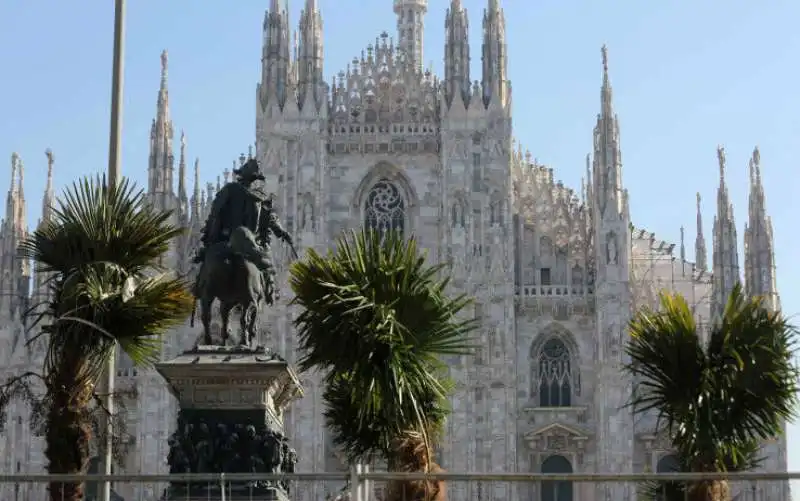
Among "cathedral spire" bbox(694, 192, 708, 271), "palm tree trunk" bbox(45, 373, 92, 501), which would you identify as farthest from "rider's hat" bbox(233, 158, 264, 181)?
"cathedral spire" bbox(694, 192, 708, 271)

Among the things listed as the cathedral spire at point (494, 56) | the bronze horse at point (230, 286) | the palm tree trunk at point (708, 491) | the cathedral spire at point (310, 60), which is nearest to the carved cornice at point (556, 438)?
the cathedral spire at point (494, 56)

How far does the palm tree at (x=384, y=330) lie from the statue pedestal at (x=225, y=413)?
1560 mm

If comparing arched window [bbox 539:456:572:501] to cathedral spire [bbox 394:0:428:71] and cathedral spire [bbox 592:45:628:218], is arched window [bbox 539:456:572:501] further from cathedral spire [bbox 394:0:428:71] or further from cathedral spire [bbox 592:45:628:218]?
cathedral spire [bbox 394:0:428:71]

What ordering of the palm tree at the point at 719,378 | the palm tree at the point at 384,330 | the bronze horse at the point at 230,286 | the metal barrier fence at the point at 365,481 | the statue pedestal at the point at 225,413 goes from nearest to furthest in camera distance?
the metal barrier fence at the point at 365,481 < the statue pedestal at the point at 225,413 < the bronze horse at the point at 230,286 < the palm tree at the point at 384,330 < the palm tree at the point at 719,378

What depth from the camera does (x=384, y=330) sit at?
19812 mm

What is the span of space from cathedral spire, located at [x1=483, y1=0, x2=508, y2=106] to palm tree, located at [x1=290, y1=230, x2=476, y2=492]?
4125 cm

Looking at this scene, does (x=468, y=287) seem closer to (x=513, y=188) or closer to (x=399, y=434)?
(x=513, y=188)

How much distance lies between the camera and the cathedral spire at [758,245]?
2356 inches

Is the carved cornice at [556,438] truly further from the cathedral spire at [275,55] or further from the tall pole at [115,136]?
the tall pole at [115,136]

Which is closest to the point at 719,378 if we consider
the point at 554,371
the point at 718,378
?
the point at 718,378

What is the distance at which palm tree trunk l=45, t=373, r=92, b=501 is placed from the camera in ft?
59.7

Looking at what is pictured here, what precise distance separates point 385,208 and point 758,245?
13725mm

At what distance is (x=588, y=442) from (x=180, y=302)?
1641 inches

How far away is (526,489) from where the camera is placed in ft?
192
